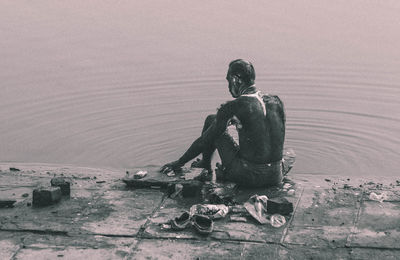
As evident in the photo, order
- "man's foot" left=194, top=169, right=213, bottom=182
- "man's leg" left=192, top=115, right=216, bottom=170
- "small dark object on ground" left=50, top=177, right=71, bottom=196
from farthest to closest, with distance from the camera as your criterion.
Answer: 1. "man's leg" left=192, top=115, right=216, bottom=170
2. "man's foot" left=194, top=169, right=213, bottom=182
3. "small dark object on ground" left=50, top=177, right=71, bottom=196

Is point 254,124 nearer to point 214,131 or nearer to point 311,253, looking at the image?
point 214,131

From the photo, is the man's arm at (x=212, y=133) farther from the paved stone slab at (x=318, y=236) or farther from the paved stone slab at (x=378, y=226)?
the paved stone slab at (x=378, y=226)

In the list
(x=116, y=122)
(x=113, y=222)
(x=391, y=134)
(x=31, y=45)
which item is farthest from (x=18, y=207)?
(x=31, y=45)

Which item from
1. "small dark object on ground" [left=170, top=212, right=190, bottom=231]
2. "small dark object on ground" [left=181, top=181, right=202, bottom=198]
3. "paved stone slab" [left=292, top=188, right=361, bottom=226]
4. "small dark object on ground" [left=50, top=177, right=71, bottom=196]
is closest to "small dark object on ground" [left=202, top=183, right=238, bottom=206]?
"small dark object on ground" [left=181, top=181, right=202, bottom=198]

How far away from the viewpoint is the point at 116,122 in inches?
514

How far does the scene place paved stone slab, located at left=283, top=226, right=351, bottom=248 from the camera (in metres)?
8.01

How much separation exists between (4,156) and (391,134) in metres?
5.50

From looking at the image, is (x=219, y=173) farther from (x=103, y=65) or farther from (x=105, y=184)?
(x=103, y=65)

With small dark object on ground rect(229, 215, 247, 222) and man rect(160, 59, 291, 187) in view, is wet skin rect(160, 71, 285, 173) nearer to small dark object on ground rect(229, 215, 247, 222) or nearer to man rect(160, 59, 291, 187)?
man rect(160, 59, 291, 187)

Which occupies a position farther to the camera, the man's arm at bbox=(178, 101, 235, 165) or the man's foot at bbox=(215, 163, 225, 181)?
the man's foot at bbox=(215, 163, 225, 181)

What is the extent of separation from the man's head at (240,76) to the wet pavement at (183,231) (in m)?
1.13

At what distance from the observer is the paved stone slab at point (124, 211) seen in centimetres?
847

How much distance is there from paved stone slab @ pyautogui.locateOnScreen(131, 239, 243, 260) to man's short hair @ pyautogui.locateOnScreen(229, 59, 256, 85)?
6.59 ft

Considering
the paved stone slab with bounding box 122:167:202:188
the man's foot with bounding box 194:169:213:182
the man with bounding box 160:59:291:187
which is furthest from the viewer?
the man's foot with bounding box 194:169:213:182
